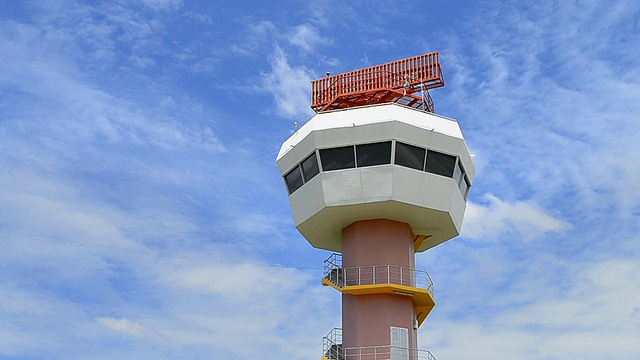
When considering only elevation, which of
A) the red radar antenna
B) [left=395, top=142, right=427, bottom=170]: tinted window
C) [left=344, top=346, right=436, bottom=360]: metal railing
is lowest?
[left=344, top=346, right=436, bottom=360]: metal railing

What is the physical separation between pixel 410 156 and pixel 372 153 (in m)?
1.80

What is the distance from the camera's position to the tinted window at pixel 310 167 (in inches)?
1451

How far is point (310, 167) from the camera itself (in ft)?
122

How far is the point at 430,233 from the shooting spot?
39219 mm

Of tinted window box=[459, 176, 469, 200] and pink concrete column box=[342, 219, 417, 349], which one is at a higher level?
tinted window box=[459, 176, 469, 200]

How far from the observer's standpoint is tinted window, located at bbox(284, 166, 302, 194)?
38125 mm

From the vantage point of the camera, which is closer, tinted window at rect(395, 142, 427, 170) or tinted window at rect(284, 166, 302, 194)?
tinted window at rect(395, 142, 427, 170)

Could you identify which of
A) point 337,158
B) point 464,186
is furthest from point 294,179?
point 464,186

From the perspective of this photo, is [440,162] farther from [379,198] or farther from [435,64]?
[435,64]

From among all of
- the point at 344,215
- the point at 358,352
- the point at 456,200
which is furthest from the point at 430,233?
the point at 358,352

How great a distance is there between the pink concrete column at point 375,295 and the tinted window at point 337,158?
3280 mm

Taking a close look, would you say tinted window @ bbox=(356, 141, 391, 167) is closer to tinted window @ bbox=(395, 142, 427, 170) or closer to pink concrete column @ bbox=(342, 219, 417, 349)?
tinted window @ bbox=(395, 142, 427, 170)

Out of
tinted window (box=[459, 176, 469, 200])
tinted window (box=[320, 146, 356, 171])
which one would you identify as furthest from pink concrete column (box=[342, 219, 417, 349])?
tinted window (box=[459, 176, 469, 200])

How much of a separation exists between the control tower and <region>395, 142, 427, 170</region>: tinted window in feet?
0.15
